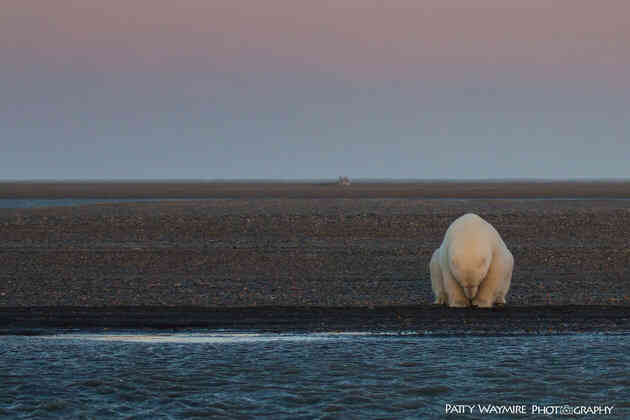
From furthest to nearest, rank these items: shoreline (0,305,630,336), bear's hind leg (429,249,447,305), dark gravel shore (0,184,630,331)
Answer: dark gravel shore (0,184,630,331) → bear's hind leg (429,249,447,305) → shoreline (0,305,630,336)

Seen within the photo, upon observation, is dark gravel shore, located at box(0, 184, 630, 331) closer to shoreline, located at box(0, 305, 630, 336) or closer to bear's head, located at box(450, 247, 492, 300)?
shoreline, located at box(0, 305, 630, 336)

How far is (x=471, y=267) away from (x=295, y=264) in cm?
1094

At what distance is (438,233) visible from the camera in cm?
3944

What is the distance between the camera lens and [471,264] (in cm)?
1781

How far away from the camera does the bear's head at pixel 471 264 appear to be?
1783 cm

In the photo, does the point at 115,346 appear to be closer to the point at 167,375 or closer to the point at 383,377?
the point at 167,375

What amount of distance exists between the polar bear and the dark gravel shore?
0.51m

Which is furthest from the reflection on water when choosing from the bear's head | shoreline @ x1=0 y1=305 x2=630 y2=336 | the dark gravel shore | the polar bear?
the polar bear

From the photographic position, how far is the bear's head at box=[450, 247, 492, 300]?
17.8 meters

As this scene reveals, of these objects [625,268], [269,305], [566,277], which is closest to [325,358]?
[269,305]

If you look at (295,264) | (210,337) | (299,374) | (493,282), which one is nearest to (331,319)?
(210,337)

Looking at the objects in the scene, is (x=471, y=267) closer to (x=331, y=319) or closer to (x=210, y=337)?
(x=331, y=319)

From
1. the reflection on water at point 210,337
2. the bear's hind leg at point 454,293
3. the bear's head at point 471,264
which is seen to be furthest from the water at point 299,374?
the bear's hind leg at point 454,293

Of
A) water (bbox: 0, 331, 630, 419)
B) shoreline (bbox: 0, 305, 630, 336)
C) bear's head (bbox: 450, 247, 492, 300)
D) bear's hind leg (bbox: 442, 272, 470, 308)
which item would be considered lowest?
water (bbox: 0, 331, 630, 419)
